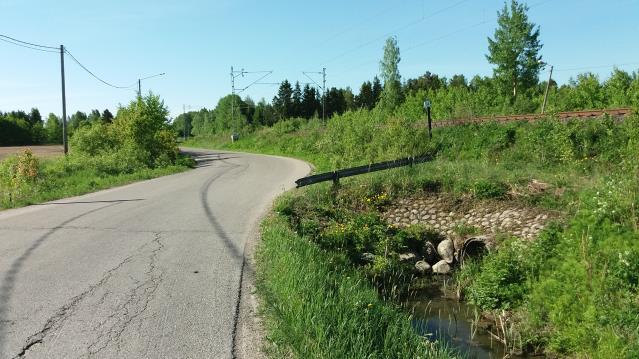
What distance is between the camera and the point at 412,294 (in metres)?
9.70

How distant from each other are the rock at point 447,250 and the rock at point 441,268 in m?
0.25

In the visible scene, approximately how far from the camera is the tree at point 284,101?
3344 inches

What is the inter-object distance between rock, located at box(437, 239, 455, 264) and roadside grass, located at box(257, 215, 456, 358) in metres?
5.19

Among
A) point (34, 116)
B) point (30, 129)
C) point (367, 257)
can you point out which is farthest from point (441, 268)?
point (34, 116)

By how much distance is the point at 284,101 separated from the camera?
86500mm

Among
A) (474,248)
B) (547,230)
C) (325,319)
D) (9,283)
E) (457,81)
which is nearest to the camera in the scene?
(325,319)

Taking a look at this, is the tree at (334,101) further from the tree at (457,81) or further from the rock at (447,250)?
the rock at (447,250)

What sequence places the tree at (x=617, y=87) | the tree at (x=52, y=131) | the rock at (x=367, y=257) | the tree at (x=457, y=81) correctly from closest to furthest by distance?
the rock at (x=367, y=257)
the tree at (x=617, y=87)
the tree at (x=457, y=81)
the tree at (x=52, y=131)

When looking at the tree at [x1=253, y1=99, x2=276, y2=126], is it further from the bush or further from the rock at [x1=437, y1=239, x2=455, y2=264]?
the rock at [x1=437, y1=239, x2=455, y2=264]

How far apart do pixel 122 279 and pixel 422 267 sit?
677 centimetres

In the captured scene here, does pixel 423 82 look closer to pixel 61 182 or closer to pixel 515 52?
pixel 515 52

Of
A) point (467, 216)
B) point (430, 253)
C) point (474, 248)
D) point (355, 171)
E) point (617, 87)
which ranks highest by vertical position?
point (617, 87)

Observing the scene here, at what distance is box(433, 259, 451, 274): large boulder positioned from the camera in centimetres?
1107

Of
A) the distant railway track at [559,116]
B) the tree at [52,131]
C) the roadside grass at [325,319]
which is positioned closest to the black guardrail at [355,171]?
the distant railway track at [559,116]
